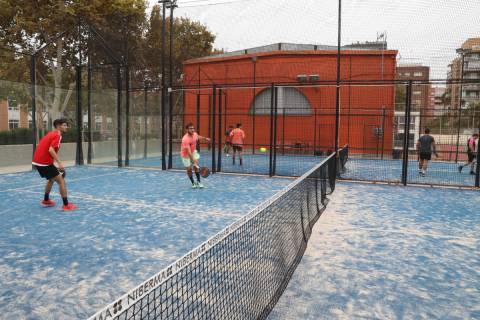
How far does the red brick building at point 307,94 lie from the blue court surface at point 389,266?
1486cm

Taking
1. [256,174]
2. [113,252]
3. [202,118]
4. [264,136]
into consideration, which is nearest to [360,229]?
[113,252]

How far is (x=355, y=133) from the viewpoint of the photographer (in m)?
24.5

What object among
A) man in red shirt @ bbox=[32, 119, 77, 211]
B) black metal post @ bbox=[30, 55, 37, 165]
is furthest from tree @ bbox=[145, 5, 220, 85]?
man in red shirt @ bbox=[32, 119, 77, 211]

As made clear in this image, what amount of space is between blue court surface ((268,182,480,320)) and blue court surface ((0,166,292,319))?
1.84 m

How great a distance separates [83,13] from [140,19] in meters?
4.84

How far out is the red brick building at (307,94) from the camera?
77.3ft

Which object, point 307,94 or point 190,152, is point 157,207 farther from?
point 307,94

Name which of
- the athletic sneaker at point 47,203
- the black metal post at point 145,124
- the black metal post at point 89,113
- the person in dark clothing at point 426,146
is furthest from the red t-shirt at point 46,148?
the person in dark clothing at point 426,146

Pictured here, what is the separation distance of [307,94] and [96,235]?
21881 mm

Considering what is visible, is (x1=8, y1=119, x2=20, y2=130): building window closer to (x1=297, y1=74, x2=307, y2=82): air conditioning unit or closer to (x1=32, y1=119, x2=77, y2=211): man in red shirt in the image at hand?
(x1=32, y1=119, x2=77, y2=211): man in red shirt

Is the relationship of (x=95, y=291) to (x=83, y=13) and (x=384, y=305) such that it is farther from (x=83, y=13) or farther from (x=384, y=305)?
(x=83, y=13)

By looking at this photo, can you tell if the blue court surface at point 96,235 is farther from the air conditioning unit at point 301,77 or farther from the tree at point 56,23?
the air conditioning unit at point 301,77

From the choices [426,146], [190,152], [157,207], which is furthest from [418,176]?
[157,207]

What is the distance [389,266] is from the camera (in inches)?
202
